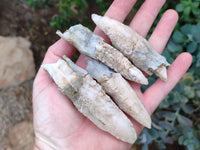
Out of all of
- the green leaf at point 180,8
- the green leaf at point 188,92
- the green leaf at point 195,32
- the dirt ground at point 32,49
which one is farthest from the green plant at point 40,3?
the green leaf at point 188,92

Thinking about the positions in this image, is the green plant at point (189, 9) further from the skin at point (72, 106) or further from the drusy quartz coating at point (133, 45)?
the drusy quartz coating at point (133, 45)

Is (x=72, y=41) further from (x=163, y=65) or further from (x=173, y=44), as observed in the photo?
(x=173, y=44)

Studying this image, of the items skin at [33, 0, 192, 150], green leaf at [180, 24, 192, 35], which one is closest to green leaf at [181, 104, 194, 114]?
skin at [33, 0, 192, 150]

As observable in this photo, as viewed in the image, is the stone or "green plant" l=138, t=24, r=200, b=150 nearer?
"green plant" l=138, t=24, r=200, b=150

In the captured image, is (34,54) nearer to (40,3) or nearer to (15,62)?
(15,62)

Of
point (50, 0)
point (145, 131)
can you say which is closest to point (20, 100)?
point (50, 0)

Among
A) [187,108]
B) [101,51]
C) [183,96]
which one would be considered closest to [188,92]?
[183,96]

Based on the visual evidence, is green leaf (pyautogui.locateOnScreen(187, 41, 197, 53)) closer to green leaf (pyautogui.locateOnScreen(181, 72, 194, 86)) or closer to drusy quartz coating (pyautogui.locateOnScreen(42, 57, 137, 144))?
green leaf (pyautogui.locateOnScreen(181, 72, 194, 86))
